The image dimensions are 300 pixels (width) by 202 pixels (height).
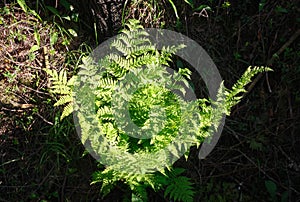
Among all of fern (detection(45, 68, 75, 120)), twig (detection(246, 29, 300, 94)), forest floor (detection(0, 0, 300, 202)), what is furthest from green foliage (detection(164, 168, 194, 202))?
twig (detection(246, 29, 300, 94))

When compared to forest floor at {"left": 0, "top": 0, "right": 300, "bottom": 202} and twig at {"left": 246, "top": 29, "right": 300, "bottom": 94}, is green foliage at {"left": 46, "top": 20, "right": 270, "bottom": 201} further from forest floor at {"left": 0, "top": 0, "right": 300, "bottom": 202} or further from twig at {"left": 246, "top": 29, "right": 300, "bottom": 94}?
twig at {"left": 246, "top": 29, "right": 300, "bottom": 94}

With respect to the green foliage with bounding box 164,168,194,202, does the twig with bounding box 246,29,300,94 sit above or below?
above

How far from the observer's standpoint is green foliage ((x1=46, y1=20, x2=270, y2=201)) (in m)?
2.32

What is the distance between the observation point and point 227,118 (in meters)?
2.99

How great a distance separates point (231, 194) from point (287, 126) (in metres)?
0.70

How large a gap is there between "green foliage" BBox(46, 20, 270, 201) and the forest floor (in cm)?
38

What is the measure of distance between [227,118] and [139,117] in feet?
2.94

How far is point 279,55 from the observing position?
3078 mm

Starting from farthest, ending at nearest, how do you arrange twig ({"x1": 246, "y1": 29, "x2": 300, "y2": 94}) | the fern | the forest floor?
twig ({"x1": 246, "y1": 29, "x2": 300, "y2": 94})
the forest floor
the fern

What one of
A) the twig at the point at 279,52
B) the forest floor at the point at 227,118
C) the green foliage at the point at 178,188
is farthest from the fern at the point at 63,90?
the twig at the point at 279,52

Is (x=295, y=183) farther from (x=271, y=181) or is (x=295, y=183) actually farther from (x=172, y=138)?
(x=172, y=138)

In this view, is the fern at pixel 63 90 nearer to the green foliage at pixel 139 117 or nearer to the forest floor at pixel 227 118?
the green foliage at pixel 139 117

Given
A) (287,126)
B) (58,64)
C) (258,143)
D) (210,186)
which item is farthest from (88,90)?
(287,126)

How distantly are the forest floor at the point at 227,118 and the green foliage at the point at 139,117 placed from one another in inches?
14.9
